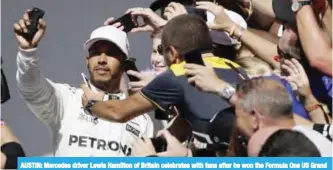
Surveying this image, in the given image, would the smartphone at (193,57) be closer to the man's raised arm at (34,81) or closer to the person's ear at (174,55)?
the person's ear at (174,55)

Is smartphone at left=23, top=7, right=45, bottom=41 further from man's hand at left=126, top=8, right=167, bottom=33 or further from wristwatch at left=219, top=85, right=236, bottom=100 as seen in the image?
wristwatch at left=219, top=85, right=236, bottom=100

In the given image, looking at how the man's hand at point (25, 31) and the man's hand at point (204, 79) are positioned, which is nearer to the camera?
the man's hand at point (204, 79)

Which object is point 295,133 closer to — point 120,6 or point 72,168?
point 72,168

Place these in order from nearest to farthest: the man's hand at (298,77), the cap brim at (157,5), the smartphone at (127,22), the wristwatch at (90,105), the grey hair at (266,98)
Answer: the grey hair at (266,98), the man's hand at (298,77), the wristwatch at (90,105), the smartphone at (127,22), the cap brim at (157,5)

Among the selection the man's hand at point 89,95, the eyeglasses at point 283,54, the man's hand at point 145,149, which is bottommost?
the man's hand at point 145,149

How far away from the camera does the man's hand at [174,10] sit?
11.3ft

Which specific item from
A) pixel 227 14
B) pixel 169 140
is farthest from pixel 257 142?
pixel 227 14

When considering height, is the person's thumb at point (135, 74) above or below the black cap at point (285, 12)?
below

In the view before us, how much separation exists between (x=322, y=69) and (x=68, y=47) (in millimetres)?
1646

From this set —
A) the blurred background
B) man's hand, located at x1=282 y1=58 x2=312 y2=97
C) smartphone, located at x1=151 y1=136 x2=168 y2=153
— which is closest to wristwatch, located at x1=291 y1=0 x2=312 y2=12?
man's hand, located at x1=282 y1=58 x2=312 y2=97

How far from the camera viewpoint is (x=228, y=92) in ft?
9.57

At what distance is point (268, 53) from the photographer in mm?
3451

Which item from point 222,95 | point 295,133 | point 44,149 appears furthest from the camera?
point 44,149

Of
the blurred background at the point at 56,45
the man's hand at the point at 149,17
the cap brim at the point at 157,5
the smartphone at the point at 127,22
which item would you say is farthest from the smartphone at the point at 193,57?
the blurred background at the point at 56,45
